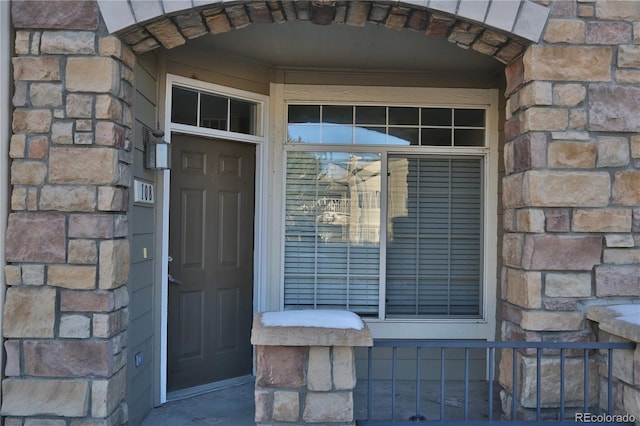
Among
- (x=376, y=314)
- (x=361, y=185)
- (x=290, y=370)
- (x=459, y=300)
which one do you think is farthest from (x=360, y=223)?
(x=290, y=370)

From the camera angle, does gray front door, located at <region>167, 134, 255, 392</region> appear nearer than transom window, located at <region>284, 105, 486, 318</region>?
Yes

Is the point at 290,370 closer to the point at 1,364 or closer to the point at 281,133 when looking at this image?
the point at 1,364

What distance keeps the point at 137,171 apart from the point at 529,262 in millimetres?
2402

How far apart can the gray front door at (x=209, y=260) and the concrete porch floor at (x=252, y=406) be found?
22 centimetres

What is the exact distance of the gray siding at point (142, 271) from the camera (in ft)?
10.1

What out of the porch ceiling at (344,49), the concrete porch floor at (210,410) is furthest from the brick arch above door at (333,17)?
the concrete porch floor at (210,410)

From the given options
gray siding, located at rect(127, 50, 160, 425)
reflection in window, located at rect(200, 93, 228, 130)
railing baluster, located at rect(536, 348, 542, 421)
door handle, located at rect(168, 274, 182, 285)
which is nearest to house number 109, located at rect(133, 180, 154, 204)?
gray siding, located at rect(127, 50, 160, 425)

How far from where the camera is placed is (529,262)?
2877 millimetres

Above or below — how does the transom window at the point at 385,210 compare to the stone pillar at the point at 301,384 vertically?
above

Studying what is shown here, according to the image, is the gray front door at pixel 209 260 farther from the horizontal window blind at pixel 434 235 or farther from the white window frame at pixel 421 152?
the horizontal window blind at pixel 434 235

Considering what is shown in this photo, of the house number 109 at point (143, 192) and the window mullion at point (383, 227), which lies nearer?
the house number 109 at point (143, 192)

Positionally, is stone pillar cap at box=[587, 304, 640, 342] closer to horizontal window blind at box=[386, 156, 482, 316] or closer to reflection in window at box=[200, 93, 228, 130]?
horizontal window blind at box=[386, 156, 482, 316]

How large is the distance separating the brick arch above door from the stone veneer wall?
176 mm

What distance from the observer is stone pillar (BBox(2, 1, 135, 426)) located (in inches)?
105
